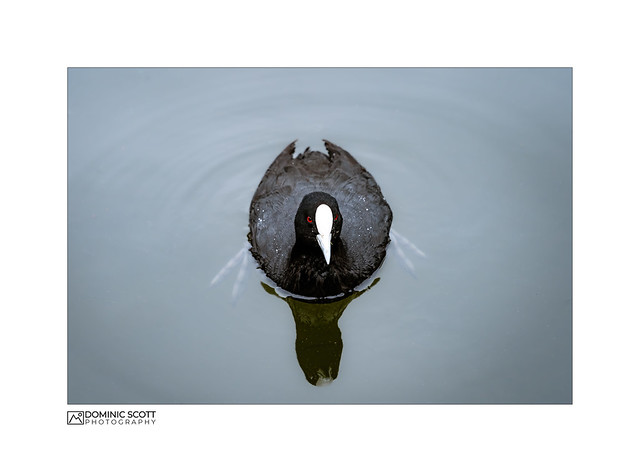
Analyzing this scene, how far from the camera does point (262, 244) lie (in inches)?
227

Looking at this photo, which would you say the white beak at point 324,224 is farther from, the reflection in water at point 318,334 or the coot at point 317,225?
the reflection in water at point 318,334

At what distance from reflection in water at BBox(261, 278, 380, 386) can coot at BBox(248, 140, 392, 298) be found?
0.10 metres

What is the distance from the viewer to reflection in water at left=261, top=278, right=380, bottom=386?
17.5 ft

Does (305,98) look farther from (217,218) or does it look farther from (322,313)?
(322,313)

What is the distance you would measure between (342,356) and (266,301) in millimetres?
800

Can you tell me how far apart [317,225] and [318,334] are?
98 cm

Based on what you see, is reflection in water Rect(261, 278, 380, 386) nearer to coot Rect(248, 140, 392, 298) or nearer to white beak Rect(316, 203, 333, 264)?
coot Rect(248, 140, 392, 298)

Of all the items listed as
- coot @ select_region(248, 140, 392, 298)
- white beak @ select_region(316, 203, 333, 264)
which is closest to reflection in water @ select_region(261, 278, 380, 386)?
coot @ select_region(248, 140, 392, 298)

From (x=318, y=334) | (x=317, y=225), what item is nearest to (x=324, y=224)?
(x=317, y=225)

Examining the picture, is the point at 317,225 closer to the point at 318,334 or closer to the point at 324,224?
the point at 324,224

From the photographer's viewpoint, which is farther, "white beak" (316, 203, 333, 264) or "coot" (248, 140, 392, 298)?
"coot" (248, 140, 392, 298)

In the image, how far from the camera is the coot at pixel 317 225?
536cm

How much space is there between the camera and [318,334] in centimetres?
557

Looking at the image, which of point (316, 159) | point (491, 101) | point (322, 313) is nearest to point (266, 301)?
point (322, 313)
